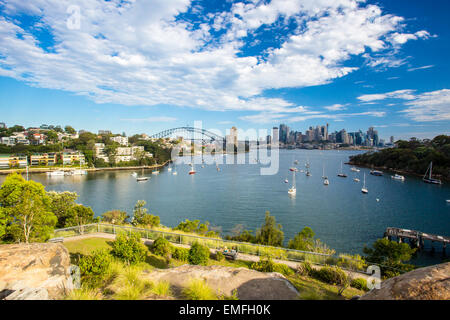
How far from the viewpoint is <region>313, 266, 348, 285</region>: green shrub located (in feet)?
22.2

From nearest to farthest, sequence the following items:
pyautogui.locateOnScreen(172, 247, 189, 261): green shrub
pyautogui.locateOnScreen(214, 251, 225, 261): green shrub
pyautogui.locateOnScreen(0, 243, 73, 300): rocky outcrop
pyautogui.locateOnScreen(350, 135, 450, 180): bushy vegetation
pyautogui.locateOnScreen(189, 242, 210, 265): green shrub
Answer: pyautogui.locateOnScreen(0, 243, 73, 300): rocky outcrop → pyautogui.locateOnScreen(189, 242, 210, 265): green shrub → pyautogui.locateOnScreen(172, 247, 189, 261): green shrub → pyautogui.locateOnScreen(214, 251, 225, 261): green shrub → pyautogui.locateOnScreen(350, 135, 450, 180): bushy vegetation

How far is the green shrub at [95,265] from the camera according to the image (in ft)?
16.0

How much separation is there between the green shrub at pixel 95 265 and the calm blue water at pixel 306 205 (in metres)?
16.4

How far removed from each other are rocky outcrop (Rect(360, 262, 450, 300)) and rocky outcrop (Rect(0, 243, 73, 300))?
479cm

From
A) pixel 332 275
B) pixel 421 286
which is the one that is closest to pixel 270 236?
pixel 332 275

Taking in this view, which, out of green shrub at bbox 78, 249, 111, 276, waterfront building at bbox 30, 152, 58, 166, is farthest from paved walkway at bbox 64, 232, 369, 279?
waterfront building at bbox 30, 152, 58, 166

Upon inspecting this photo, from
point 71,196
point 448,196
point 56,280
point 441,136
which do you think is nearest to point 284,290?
point 56,280

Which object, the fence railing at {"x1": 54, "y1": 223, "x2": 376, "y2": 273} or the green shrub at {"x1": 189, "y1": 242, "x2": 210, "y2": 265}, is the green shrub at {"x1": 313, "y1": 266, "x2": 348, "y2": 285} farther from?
the green shrub at {"x1": 189, "y1": 242, "x2": 210, "y2": 265}

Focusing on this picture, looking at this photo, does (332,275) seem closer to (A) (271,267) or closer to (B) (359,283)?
(B) (359,283)

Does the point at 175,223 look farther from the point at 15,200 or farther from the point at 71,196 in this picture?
the point at 15,200

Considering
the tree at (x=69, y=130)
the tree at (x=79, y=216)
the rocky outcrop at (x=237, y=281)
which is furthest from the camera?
the tree at (x=69, y=130)

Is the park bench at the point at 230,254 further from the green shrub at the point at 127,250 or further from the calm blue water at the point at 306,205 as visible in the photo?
the calm blue water at the point at 306,205

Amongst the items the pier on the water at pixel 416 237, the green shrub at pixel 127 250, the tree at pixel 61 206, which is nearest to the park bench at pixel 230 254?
the green shrub at pixel 127 250
